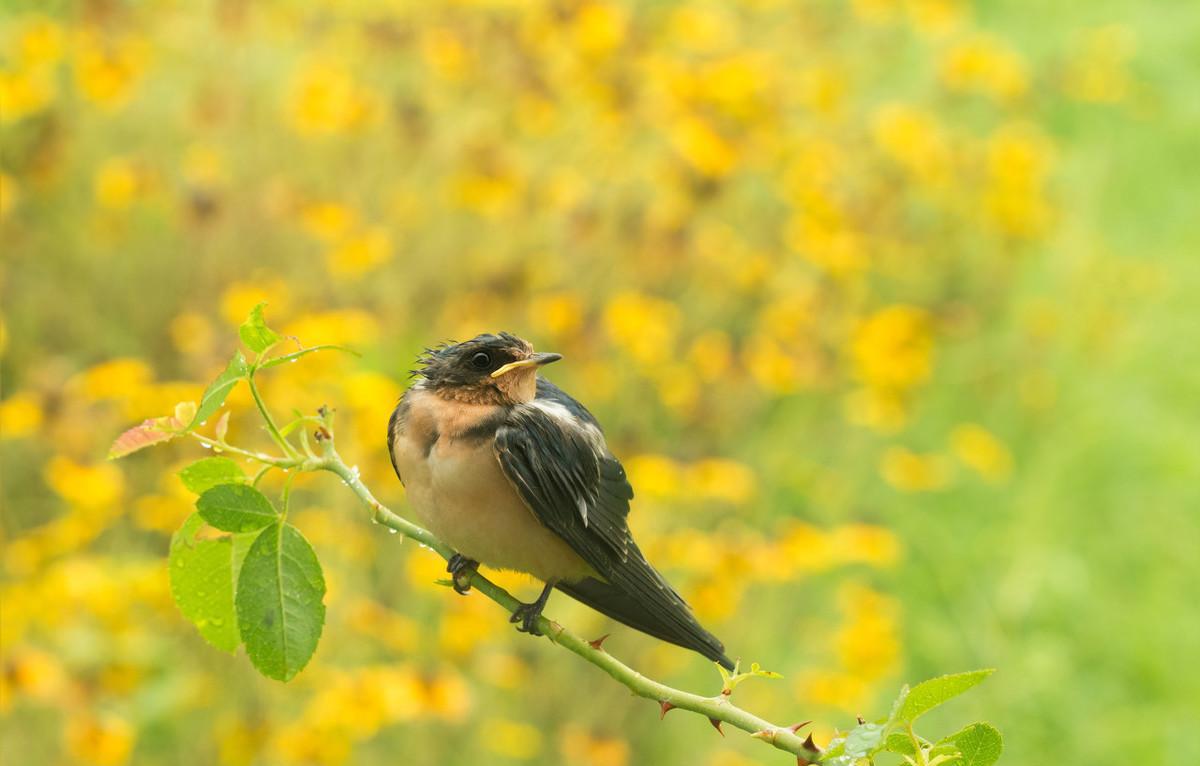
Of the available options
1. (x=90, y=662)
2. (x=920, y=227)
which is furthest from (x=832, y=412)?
(x=90, y=662)

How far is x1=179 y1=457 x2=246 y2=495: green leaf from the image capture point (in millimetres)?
909

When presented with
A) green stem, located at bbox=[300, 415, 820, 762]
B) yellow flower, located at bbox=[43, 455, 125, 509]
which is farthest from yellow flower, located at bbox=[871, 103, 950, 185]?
green stem, located at bbox=[300, 415, 820, 762]

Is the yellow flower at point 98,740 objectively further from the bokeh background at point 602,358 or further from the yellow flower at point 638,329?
the yellow flower at point 638,329

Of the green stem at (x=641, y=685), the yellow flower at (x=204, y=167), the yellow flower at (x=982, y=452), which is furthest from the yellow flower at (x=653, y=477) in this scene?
the green stem at (x=641, y=685)

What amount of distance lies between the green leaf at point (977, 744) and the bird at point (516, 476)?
0.49 metres

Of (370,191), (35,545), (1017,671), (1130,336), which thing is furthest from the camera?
(1130,336)

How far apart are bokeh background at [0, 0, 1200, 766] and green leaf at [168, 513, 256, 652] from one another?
181cm

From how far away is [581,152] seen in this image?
5434 mm

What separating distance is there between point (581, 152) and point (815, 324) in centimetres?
112

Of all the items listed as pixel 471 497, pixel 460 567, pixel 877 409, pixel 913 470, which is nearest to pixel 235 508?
pixel 471 497

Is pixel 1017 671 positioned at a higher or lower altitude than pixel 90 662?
higher

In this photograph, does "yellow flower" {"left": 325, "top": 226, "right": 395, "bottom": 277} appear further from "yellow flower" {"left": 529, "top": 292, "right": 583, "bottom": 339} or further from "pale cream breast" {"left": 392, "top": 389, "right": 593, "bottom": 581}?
"pale cream breast" {"left": 392, "top": 389, "right": 593, "bottom": 581}

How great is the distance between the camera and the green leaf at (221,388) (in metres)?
0.85

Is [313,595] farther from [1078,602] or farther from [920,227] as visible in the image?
[920,227]
